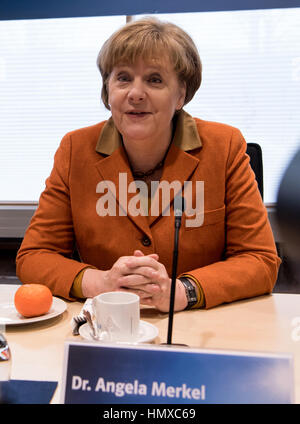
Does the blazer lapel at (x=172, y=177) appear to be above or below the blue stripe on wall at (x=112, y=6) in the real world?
below

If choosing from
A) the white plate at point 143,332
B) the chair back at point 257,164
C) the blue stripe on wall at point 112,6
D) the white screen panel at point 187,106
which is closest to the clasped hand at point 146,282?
the white plate at point 143,332

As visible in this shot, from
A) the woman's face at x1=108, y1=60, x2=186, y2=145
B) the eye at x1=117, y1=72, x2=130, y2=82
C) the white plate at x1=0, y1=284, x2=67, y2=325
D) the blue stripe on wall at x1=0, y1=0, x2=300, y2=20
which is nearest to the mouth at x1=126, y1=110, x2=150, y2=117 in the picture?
the woman's face at x1=108, y1=60, x2=186, y2=145

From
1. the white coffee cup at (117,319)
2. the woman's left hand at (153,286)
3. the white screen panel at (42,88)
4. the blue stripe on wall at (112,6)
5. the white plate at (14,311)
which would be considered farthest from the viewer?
the white screen panel at (42,88)

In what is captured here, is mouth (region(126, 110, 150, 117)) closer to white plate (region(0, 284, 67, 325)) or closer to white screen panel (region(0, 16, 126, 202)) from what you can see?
white plate (region(0, 284, 67, 325))

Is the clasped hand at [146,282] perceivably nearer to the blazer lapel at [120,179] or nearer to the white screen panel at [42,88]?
the blazer lapel at [120,179]

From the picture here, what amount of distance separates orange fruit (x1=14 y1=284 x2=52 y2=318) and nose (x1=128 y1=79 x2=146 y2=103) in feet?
2.13

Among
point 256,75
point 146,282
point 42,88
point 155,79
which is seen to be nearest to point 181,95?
point 155,79

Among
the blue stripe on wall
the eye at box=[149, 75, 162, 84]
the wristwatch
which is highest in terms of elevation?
the blue stripe on wall

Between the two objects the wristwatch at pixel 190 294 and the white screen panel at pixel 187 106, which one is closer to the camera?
the wristwatch at pixel 190 294

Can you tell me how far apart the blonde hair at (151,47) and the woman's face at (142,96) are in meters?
0.03

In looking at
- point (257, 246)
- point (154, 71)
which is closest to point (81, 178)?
point (154, 71)

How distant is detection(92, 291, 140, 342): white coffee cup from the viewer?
857mm

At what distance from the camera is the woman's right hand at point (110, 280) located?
1089 mm

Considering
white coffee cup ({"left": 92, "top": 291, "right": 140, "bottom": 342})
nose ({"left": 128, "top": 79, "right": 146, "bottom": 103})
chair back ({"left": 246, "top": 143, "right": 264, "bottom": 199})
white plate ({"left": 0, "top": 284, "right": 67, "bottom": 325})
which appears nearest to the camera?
white coffee cup ({"left": 92, "top": 291, "right": 140, "bottom": 342})
